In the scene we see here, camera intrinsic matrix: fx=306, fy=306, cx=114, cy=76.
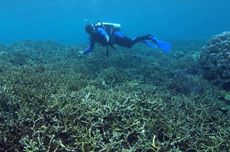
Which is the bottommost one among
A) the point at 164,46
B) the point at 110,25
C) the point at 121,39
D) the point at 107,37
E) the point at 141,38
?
the point at 107,37

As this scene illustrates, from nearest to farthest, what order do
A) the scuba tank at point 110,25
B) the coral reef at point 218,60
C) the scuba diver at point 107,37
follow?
the coral reef at point 218,60 → the scuba diver at point 107,37 → the scuba tank at point 110,25

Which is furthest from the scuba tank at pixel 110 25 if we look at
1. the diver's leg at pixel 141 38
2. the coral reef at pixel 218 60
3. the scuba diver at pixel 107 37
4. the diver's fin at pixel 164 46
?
the coral reef at pixel 218 60

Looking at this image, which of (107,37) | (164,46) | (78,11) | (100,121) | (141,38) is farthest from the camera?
(78,11)

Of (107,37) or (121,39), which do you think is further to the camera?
(121,39)

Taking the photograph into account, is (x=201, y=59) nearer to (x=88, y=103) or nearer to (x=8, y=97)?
(x=88, y=103)

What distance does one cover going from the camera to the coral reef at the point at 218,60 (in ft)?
37.7

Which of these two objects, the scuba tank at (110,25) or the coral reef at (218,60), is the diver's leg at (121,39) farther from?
the coral reef at (218,60)

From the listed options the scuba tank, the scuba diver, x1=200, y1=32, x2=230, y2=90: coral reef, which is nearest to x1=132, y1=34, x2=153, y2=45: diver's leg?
the scuba diver

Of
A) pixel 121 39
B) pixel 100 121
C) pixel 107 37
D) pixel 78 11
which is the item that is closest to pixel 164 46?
pixel 121 39

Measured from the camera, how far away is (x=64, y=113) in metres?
6.02

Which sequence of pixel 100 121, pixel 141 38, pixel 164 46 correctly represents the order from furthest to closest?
pixel 141 38 → pixel 164 46 → pixel 100 121

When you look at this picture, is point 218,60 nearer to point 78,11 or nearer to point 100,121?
point 100,121

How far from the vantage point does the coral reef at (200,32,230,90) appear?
1148cm

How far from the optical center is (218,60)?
12.0 m
